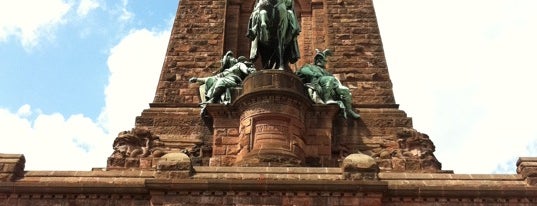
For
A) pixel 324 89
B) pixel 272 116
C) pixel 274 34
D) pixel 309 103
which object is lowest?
pixel 272 116

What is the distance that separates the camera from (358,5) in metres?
23.6

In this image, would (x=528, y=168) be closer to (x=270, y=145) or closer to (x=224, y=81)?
(x=270, y=145)

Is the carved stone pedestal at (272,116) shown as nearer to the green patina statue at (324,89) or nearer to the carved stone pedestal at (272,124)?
the carved stone pedestal at (272,124)

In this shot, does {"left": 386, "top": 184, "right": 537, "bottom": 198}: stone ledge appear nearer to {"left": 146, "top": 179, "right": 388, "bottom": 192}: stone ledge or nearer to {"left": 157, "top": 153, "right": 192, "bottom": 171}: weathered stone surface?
{"left": 146, "top": 179, "right": 388, "bottom": 192}: stone ledge

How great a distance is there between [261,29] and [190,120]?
2.99 metres

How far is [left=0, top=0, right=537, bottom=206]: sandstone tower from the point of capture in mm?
12625

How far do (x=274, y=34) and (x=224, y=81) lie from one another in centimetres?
190

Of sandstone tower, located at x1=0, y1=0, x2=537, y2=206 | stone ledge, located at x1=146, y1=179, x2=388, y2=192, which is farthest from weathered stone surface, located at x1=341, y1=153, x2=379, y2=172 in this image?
stone ledge, located at x1=146, y1=179, x2=388, y2=192

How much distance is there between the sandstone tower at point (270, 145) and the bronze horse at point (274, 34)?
1.61m

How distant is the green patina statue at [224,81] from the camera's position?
1806cm

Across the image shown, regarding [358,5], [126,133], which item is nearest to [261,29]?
[126,133]

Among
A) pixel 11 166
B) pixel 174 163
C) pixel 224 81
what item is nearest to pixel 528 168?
pixel 174 163

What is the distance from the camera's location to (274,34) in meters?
19.0

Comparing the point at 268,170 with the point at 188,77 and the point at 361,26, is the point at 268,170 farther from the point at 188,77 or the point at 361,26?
the point at 361,26
